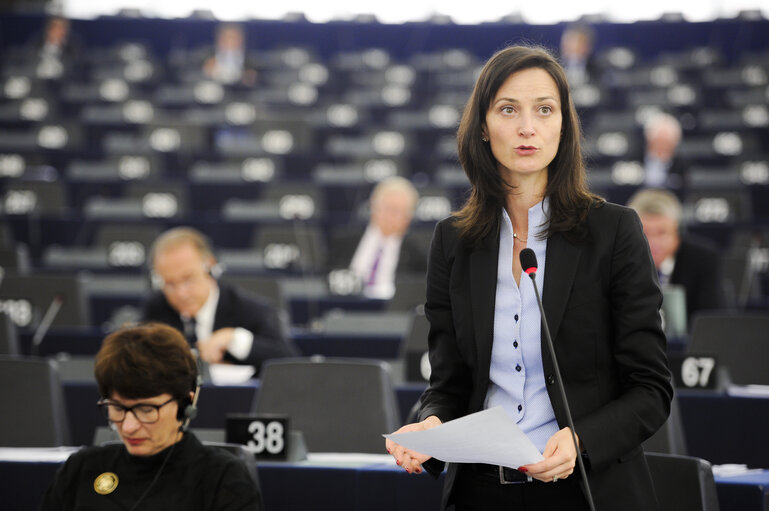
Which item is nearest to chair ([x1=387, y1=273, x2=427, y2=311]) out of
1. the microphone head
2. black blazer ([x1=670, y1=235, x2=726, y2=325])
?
black blazer ([x1=670, y1=235, x2=726, y2=325])

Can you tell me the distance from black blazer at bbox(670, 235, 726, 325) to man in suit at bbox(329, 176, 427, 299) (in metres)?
1.83

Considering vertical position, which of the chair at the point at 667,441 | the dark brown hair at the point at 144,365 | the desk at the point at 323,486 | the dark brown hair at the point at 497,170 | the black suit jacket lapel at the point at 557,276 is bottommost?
the desk at the point at 323,486

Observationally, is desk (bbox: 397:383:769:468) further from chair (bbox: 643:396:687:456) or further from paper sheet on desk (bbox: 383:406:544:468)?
paper sheet on desk (bbox: 383:406:544:468)

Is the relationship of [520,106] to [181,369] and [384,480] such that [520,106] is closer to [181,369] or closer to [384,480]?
[181,369]

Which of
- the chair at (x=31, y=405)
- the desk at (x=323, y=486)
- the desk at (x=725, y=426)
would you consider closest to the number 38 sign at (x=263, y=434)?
the desk at (x=323, y=486)

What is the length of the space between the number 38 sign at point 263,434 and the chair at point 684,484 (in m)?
1.00

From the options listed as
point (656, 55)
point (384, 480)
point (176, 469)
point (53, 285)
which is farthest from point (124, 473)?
point (656, 55)

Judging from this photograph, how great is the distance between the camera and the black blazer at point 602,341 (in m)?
1.63

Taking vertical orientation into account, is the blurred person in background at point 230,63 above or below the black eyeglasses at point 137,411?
above

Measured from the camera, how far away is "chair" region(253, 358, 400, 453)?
3303 millimetres

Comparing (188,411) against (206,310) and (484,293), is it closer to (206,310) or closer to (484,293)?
(484,293)

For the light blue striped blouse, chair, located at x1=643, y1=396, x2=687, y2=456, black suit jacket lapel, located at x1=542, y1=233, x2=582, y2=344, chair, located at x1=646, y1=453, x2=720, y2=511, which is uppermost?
black suit jacket lapel, located at x1=542, y1=233, x2=582, y2=344

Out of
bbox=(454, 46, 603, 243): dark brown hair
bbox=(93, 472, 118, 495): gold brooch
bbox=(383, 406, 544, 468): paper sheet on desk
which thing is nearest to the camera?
bbox=(383, 406, 544, 468): paper sheet on desk

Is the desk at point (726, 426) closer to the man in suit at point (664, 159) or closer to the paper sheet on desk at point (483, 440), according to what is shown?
the paper sheet on desk at point (483, 440)
